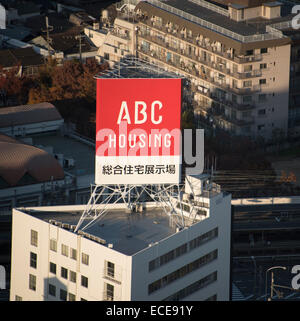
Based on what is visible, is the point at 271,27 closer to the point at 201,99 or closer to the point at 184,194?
the point at 201,99

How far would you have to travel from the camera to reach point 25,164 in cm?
6806

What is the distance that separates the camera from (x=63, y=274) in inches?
1956

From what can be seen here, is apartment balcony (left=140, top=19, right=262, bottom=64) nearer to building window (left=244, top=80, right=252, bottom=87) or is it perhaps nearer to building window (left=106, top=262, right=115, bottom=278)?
building window (left=244, top=80, right=252, bottom=87)

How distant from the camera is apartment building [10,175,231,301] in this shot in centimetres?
4812

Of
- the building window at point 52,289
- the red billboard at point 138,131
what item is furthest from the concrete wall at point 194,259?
the building window at point 52,289

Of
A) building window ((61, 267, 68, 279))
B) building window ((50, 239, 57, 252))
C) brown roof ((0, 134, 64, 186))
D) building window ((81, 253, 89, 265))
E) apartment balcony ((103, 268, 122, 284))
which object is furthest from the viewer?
brown roof ((0, 134, 64, 186))

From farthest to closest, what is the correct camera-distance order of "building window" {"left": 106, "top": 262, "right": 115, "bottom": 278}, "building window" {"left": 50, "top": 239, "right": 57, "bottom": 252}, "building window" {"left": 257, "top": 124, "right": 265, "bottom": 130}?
"building window" {"left": 257, "top": 124, "right": 265, "bottom": 130}, "building window" {"left": 50, "top": 239, "right": 57, "bottom": 252}, "building window" {"left": 106, "top": 262, "right": 115, "bottom": 278}

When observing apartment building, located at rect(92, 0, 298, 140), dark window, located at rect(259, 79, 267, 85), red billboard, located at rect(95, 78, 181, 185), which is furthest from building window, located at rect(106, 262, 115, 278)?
dark window, located at rect(259, 79, 267, 85)

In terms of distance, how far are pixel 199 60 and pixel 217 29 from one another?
2.96m

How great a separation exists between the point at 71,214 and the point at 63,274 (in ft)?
11.1

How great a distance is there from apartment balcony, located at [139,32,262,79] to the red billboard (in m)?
38.1

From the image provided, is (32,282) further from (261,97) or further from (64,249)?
(261,97)

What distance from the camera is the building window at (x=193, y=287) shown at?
49.9 metres

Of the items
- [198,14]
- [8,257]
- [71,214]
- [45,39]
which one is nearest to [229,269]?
[71,214]
